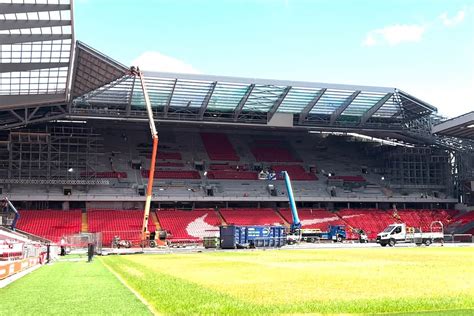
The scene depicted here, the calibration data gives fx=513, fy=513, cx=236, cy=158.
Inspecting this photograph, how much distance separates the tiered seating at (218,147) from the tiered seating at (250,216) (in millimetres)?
11430

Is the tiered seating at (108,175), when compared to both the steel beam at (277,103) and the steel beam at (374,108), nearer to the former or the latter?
the steel beam at (277,103)

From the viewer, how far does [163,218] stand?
2643 inches

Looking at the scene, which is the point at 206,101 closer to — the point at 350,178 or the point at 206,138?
the point at 206,138

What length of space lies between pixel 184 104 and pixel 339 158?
3305cm

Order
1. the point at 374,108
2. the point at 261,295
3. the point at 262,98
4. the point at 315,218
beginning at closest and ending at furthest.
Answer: the point at 261,295
the point at 262,98
the point at 374,108
the point at 315,218

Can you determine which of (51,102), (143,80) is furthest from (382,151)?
(51,102)

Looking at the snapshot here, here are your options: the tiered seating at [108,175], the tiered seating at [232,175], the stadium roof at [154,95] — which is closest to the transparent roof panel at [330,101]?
the stadium roof at [154,95]

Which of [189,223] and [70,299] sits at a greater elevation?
[189,223]

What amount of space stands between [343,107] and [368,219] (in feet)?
56.6

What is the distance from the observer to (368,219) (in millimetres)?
73750

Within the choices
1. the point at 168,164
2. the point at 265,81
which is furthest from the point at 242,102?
the point at 168,164

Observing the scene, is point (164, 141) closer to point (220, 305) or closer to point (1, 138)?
point (1, 138)

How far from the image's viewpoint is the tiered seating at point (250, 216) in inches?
2702

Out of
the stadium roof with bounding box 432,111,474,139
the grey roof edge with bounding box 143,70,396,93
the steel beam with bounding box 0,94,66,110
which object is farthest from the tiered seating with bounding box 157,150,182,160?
the stadium roof with bounding box 432,111,474,139
